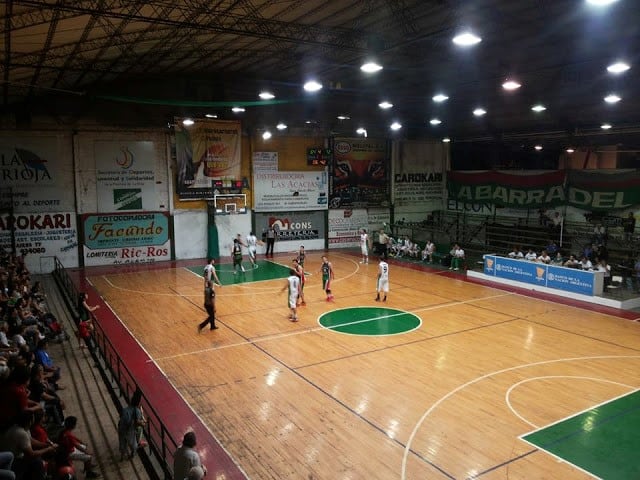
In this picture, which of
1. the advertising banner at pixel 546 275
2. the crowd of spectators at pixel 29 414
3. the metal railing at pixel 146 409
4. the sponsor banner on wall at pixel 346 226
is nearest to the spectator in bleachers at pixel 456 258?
the advertising banner at pixel 546 275

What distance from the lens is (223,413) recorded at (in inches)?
373

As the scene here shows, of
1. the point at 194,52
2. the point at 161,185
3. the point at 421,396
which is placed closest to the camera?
the point at 421,396

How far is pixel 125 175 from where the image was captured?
2533cm

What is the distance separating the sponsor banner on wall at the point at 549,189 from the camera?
24484mm

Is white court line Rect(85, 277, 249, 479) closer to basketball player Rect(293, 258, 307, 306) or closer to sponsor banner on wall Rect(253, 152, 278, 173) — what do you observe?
basketball player Rect(293, 258, 307, 306)

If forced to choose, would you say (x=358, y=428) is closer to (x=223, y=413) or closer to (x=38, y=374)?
(x=223, y=413)

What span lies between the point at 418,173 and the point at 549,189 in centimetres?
825

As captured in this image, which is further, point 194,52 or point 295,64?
point 295,64

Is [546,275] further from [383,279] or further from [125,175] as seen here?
[125,175]

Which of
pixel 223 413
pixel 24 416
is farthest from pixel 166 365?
pixel 24 416

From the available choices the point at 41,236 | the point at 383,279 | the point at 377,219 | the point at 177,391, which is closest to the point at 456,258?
the point at 383,279

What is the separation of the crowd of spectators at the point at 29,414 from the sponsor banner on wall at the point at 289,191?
683 inches

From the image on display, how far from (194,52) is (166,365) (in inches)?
459

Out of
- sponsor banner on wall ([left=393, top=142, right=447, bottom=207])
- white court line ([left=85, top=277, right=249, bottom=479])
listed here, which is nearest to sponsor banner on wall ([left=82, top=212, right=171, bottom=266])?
white court line ([left=85, top=277, right=249, bottom=479])
